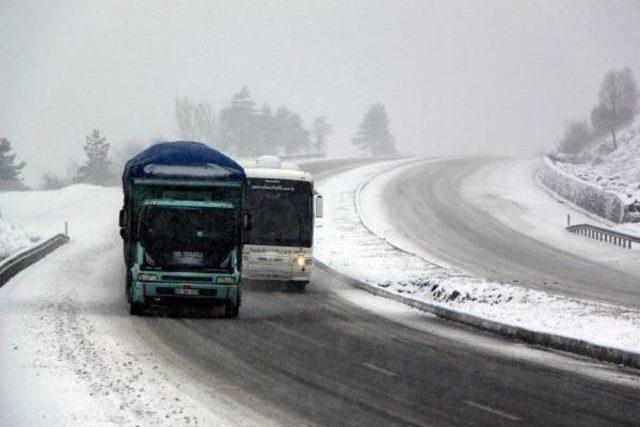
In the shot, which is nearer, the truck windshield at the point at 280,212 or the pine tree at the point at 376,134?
the truck windshield at the point at 280,212

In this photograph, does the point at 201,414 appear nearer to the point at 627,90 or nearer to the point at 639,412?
the point at 639,412

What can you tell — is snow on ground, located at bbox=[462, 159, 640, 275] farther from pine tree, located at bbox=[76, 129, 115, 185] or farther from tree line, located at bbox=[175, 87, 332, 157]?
tree line, located at bbox=[175, 87, 332, 157]

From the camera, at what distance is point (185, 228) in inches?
829

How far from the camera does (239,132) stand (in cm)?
13150

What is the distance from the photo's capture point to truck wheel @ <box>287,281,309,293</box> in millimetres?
28391

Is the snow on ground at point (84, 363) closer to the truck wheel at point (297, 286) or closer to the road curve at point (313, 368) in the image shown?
the road curve at point (313, 368)

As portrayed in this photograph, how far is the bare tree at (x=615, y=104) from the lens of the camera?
89125mm

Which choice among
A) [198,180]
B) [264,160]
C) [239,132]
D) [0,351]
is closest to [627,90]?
[239,132]

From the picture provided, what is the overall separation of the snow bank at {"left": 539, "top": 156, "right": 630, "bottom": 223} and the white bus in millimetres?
23567

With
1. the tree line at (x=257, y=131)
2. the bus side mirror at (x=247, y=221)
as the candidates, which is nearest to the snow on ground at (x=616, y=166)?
the bus side mirror at (x=247, y=221)

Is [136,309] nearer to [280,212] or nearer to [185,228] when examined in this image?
[185,228]

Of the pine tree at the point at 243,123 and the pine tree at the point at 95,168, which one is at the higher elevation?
the pine tree at the point at 243,123

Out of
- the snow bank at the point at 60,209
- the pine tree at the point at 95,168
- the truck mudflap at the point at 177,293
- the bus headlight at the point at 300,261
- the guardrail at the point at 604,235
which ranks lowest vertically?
the pine tree at the point at 95,168

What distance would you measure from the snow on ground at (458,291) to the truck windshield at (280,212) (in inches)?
116
